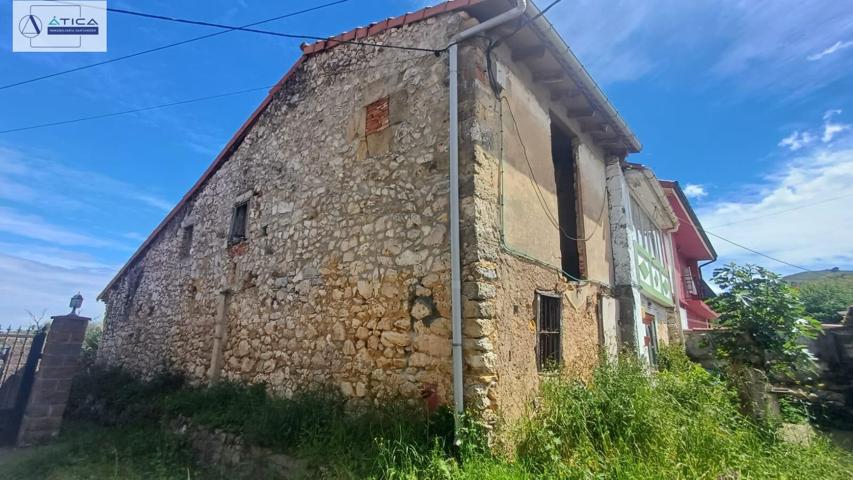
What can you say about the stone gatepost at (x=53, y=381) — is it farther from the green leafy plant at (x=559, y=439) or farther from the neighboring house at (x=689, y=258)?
the neighboring house at (x=689, y=258)

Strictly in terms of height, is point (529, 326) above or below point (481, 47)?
below

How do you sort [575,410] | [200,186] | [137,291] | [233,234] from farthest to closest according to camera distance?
1. [137,291]
2. [200,186]
3. [233,234]
4. [575,410]

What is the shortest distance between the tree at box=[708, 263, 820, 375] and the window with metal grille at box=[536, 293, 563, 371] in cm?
307

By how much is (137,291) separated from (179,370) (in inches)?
162

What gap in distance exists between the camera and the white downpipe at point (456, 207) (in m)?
4.09

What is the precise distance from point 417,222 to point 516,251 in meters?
1.24

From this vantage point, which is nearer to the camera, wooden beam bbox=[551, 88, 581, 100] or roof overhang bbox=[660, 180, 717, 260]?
wooden beam bbox=[551, 88, 581, 100]

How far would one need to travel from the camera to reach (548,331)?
538 cm

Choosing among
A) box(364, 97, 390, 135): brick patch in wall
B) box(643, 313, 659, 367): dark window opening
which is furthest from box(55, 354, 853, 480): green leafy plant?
box(364, 97, 390, 135): brick patch in wall

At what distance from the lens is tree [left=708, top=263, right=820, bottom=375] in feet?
19.9

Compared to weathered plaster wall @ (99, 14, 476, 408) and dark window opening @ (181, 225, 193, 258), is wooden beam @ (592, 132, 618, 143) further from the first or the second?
dark window opening @ (181, 225, 193, 258)

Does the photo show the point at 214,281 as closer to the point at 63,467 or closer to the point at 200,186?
the point at 200,186

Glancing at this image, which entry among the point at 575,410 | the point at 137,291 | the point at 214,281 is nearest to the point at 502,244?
the point at 575,410

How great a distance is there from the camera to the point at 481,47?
16.6ft
